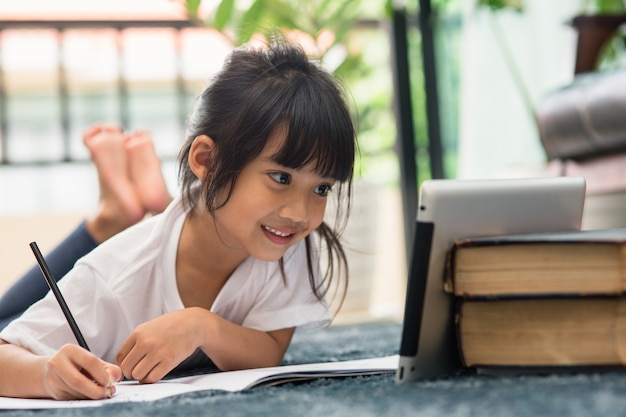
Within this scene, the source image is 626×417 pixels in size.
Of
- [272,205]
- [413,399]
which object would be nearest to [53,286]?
[272,205]

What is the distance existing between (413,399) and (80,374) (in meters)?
0.27

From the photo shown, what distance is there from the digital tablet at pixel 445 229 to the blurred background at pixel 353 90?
164cm

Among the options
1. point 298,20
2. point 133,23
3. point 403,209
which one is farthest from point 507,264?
point 133,23

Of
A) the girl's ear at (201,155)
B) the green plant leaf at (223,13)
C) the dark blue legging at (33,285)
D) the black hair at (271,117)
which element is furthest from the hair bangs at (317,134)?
the green plant leaf at (223,13)

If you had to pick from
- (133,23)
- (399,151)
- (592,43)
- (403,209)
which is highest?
(133,23)

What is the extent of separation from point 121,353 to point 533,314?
364 millimetres

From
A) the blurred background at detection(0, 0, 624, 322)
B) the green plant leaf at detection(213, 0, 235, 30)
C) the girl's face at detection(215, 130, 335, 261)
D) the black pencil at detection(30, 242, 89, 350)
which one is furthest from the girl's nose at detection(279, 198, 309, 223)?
the blurred background at detection(0, 0, 624, 322)

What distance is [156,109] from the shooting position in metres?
3.08

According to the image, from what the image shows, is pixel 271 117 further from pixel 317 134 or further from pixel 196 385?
pixel 196 385

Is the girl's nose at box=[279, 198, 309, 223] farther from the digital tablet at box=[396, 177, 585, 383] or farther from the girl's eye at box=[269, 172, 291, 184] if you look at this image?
the digital tablet at box=[396, 177, 585, 383]

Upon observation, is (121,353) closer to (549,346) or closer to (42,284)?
(549,346)

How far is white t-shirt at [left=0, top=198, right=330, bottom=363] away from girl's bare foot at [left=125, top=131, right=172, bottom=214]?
1.16 ft

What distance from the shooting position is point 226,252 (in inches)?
38.0

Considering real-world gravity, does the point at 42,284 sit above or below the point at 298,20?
below
